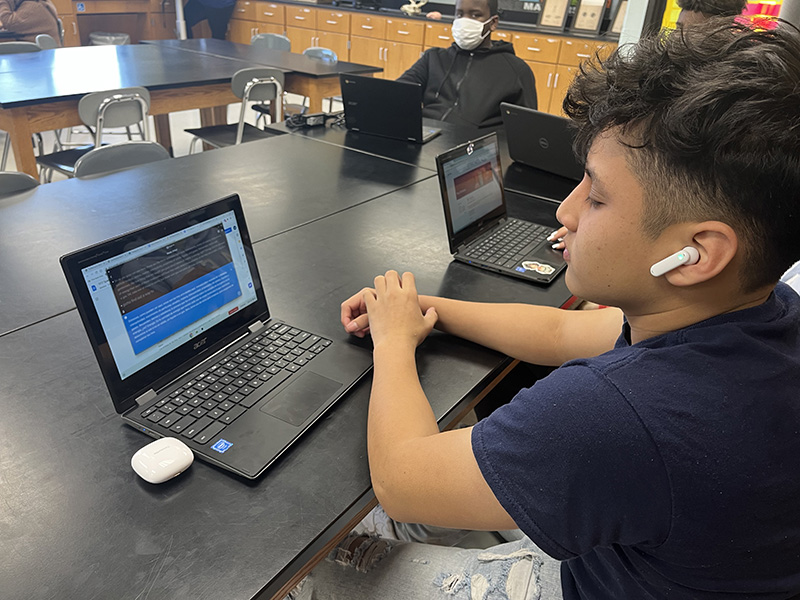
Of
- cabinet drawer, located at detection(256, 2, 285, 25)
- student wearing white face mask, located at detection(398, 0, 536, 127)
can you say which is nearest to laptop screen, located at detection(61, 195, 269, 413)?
student wearing white face mask, located at detection(398, 0, 536, 127)

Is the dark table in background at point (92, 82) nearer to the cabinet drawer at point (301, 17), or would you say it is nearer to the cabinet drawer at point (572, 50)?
the cabinet drawer at point (572, 50)

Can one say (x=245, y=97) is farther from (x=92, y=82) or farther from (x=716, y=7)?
(x=716, y=7)

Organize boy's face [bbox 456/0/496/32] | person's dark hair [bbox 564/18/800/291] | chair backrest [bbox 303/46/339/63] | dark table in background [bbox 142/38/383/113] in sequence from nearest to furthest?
person's dark hair [bbox 564/18/800/291] → boy's face [bbox 456/0/496/32] → dark table in background [bbox 142/38/383/113] → chair backrest [bbox 303/46/339/63]

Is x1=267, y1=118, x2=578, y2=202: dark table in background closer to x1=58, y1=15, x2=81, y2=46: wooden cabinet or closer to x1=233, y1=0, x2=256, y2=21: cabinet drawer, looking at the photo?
x1=58, y1=15, x2=81, y2=46: wooden cabinet

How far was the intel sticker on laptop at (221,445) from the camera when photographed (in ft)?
2.57

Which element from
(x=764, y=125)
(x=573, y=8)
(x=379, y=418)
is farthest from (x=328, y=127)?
(x=573, y=8)

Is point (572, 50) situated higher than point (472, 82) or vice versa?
point (472, 82)

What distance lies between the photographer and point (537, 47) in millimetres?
5699

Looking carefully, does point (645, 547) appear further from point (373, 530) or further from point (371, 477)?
point (373, 530)

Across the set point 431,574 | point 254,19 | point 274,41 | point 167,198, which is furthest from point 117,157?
point 254,19

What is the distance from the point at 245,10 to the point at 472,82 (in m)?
5.88

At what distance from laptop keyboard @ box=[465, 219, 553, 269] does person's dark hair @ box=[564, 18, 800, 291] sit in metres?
0.72

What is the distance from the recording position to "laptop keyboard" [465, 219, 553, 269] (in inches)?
54.3

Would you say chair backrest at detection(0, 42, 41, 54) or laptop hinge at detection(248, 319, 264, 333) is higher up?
laptop hinge at detection(248, 319, 264, 333)
